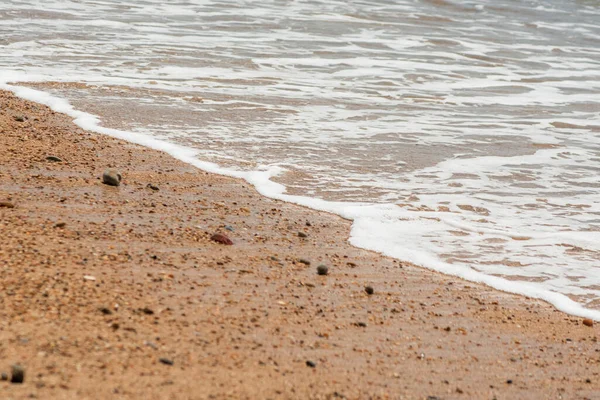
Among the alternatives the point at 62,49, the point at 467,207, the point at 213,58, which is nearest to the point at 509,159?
the point at 467,207

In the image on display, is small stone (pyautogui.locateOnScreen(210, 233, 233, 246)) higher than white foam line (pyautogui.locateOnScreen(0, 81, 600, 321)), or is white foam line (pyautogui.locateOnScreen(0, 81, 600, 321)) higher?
small stone (pyautogui.locateOnScreen(210, 233, 233, 246))

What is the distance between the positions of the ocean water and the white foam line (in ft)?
0.06

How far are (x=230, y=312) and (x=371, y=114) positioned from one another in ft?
17.8

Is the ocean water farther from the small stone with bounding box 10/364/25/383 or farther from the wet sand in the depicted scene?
the small stone with bounding box 10/364/25/383

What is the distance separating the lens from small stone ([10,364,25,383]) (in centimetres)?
268

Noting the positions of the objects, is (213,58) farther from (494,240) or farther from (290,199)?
(494,240)

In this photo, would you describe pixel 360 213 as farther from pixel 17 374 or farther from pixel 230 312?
pixel 17 374

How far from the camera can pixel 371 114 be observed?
8.88m

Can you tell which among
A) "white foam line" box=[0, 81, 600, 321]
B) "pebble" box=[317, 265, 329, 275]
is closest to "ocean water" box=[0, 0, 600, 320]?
"white foam line" box=[0, 81, 600, 321]

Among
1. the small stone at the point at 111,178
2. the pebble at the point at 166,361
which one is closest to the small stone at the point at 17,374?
the pebble at the point at 166,361

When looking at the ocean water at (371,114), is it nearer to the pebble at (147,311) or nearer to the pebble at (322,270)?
the pebble at (322,270)

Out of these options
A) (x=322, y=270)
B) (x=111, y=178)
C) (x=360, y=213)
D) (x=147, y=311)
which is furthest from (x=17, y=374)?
(x=360, y=213)

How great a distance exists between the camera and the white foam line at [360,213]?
4.76 metres

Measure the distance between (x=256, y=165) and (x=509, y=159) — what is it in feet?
7.53
